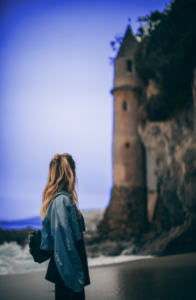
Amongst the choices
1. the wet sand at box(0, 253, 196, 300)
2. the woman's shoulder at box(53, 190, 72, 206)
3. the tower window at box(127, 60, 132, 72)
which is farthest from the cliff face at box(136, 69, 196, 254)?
the woman's shoulder at box(53, 190, 72, 206)

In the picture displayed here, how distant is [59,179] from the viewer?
8.27 feet

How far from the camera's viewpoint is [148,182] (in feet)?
56.7

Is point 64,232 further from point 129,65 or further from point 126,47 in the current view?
point 126,47

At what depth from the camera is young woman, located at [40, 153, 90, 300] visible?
6.98ft

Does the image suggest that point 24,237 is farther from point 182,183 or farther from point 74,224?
point 74,224

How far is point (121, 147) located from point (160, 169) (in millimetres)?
4170

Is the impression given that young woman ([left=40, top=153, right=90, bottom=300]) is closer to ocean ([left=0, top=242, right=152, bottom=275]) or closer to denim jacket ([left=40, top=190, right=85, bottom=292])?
denim jacket ([left=40, top=190, right=85, bottom=292])

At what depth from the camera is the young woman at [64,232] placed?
2.13m

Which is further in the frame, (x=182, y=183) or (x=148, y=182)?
(x=148, y=182)

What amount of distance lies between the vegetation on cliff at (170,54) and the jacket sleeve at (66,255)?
31.3 ft

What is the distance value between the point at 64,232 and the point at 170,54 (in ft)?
33.7

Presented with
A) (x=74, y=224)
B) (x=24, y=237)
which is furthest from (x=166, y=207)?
(x=74, y=224)

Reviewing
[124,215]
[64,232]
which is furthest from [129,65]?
[64,232]

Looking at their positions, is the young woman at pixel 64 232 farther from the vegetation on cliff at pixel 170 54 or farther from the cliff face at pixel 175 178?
the vegetation on cliff at pixel 170 54
